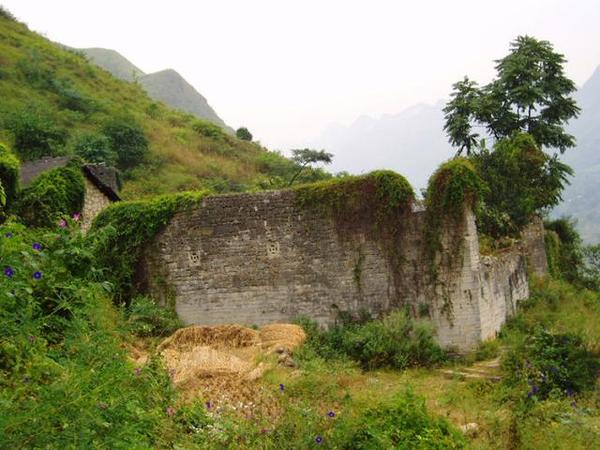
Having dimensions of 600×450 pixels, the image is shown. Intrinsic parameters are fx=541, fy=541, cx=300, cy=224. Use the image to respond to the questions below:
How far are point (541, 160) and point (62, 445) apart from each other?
17.9m

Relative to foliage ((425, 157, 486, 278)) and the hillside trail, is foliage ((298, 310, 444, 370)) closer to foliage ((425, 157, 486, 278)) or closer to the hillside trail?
the hillside trail

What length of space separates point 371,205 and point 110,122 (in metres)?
21.4

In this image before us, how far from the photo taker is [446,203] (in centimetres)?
1145

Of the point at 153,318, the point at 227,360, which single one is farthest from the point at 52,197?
the point at 227,360

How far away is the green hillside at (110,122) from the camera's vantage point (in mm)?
25625

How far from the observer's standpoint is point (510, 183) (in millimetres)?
18062

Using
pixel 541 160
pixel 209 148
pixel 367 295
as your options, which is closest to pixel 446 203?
pixel 367 295

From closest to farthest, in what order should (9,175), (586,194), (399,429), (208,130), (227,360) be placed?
(399,429), (227,360), (9,175), (208,130), (586,194)

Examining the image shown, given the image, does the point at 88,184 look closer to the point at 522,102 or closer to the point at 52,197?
the point at 52,197

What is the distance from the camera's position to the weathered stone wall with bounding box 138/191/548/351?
11609 mm

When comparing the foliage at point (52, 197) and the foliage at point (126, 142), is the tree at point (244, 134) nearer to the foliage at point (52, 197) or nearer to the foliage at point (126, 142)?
the foliage at point (126, 142)

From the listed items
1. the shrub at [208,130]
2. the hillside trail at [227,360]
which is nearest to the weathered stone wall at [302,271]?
the hillside trail at [227,360]

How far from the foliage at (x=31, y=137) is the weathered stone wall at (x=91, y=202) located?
307 inches

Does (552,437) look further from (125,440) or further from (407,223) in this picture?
(407,223)
